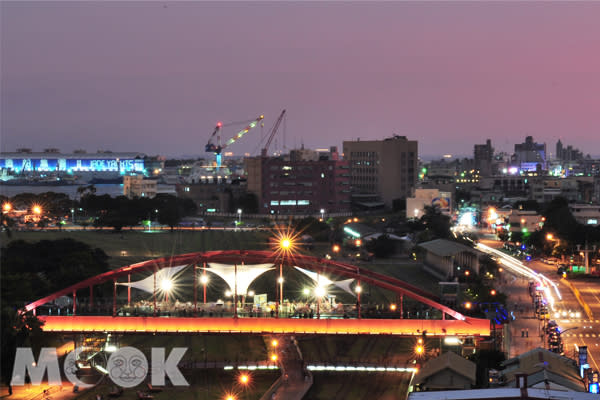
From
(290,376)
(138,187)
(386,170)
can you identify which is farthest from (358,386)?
(138,187)

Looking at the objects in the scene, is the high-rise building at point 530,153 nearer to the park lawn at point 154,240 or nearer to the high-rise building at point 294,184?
the high-rise building at point 294,184

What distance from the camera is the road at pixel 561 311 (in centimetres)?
1276

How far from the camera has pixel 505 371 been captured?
1012cm

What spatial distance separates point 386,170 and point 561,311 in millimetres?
37751

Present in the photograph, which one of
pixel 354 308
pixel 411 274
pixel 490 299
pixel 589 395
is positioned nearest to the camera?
pixel 589 395

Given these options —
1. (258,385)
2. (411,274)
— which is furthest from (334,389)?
(411,274)

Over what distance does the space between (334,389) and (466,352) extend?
2.21m

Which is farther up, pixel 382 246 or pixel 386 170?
pixel 386 170

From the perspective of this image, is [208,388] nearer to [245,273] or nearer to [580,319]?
[245,273]

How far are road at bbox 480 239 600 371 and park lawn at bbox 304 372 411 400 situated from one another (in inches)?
87.4

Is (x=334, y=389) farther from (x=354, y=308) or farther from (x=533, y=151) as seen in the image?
(x=533, y=151)

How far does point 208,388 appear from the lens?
433 inches

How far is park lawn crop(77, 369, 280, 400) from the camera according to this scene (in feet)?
34.8

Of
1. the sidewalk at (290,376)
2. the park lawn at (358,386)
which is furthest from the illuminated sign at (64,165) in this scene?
the park lawn at (358,386)
